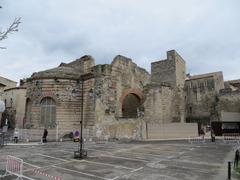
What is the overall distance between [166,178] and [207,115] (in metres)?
34.3

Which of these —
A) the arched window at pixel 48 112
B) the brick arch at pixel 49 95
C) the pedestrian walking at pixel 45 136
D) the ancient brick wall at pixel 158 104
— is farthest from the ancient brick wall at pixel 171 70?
the pedestrian walking at pixel 45 136

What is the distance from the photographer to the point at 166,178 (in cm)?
675

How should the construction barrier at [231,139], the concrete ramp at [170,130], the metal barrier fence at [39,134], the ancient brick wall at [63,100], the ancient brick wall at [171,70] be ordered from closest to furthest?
the construction barrier at [231,139]
the metal barrier fence at [39,134]
the ancient brick wall at [63,100]
the concrete ramp at [170,130]
the ancient brick wall at [171,70]

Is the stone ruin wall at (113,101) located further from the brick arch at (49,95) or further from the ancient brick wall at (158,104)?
the brick arch at (49,95)

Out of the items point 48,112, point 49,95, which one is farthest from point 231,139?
point 49,95

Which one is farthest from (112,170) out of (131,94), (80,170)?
(131,94)

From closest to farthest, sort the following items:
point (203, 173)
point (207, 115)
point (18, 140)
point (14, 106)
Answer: point (203, 173), point (18, 140), point (14, 106), point (207, 115)

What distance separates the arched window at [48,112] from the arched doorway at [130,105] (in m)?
7.37

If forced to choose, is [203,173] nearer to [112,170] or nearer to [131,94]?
[112,170]

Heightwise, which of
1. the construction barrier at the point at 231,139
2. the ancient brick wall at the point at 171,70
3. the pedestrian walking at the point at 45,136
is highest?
the ancient brick wall at the point at 171,70

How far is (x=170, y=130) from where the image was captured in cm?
2150

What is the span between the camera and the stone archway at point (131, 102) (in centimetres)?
2283

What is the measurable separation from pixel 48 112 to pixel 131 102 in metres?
9.32

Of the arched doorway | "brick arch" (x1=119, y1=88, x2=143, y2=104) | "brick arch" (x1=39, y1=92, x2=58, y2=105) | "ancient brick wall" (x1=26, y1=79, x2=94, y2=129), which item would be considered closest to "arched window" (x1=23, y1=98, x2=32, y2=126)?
"ancient brick wall" (x1=26, y1=79, x2=94, y2=129)
